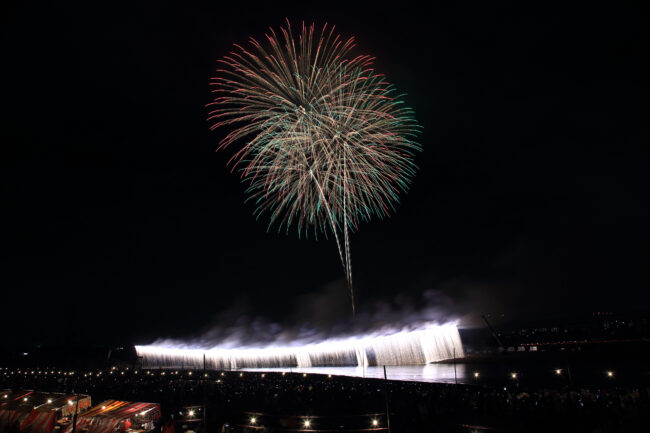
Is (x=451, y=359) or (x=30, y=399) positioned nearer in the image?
(x=30, y=399)

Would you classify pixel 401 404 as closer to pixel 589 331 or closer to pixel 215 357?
pixel 215 357

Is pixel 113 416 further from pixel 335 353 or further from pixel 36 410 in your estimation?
pixel 335 353

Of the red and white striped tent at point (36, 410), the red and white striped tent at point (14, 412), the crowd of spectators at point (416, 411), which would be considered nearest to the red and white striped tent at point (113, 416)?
the red and white striped tent at point (36, 410)

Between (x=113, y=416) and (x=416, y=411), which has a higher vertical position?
(x=113, y=416)

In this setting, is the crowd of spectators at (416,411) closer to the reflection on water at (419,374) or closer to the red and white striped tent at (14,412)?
the red and white striped tent at (14,412)

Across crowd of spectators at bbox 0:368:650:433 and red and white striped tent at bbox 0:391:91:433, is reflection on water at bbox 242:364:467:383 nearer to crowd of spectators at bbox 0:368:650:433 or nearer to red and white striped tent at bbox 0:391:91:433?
crowd of spectators at bbox 0:368:650:433

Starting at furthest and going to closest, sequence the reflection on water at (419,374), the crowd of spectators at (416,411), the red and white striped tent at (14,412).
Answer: the reflection on water at (419,374), the red and white striped tent at (14,412), the crowd of spectators at (416,411)

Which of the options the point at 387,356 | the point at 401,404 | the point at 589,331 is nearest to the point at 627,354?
the point at 387,356

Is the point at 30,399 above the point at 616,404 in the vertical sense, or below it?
→ above

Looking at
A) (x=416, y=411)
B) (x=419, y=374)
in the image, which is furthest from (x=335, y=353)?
(x=416, y=411)
